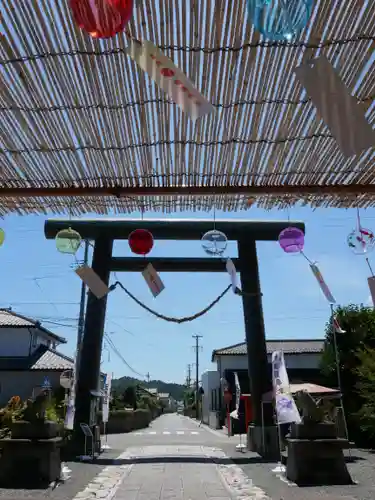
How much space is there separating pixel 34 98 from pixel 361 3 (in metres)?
1.70

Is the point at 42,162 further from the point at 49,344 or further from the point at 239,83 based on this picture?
the point at 49,344

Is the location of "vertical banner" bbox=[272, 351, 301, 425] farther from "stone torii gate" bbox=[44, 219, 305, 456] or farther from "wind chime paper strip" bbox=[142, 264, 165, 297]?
"wind chime paper strip" bbox=[142, 264, 165, 297]

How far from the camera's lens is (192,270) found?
44.6ft

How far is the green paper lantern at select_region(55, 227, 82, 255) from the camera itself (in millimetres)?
5602

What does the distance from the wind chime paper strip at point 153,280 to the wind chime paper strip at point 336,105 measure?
4533 mm

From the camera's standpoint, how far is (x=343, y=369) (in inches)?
669

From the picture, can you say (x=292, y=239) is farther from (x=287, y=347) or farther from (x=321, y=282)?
(x=287, y=347)

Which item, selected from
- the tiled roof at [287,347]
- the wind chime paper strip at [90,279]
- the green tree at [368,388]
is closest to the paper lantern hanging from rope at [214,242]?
the wind chime paper strip at [90,279]

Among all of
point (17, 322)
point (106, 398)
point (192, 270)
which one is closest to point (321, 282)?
point (192, 270)

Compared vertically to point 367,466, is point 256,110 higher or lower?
higher

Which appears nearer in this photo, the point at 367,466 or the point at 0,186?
the point at 0,186

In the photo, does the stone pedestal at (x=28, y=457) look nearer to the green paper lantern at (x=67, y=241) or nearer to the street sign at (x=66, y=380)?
the green paper lantern at (x=67, y=241)

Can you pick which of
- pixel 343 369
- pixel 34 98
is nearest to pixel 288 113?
pixel 34 98

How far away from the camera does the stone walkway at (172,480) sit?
7273 millimetres
